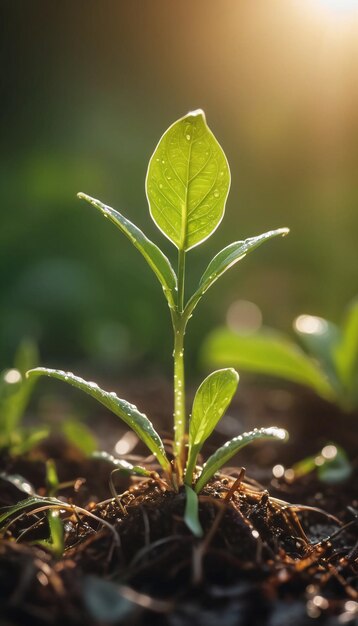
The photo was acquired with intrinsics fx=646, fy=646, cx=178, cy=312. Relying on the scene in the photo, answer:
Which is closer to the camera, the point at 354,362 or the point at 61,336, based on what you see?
the point at 354,362

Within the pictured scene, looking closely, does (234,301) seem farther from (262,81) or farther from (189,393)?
(262,81)

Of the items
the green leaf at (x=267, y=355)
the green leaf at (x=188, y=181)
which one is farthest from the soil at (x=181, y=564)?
the green leaf at (x=267, y=355)

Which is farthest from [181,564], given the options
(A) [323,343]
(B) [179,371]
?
(A) [323,343]

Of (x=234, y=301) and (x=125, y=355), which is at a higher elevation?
(x=234, y=301)

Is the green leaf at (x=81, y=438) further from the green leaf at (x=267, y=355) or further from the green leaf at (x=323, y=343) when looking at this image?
the green leaf at (x=323, y=343)

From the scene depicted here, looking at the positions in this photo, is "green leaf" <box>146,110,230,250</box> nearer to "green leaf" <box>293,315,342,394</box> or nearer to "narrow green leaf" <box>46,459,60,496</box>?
"narrow green leaf" <box>46,459,60,496</box>

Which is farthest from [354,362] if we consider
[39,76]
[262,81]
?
[39,76]

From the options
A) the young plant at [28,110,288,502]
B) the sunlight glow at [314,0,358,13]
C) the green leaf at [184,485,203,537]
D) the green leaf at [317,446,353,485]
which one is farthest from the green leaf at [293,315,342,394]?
the sunlight glow at [314,0,358,13]
